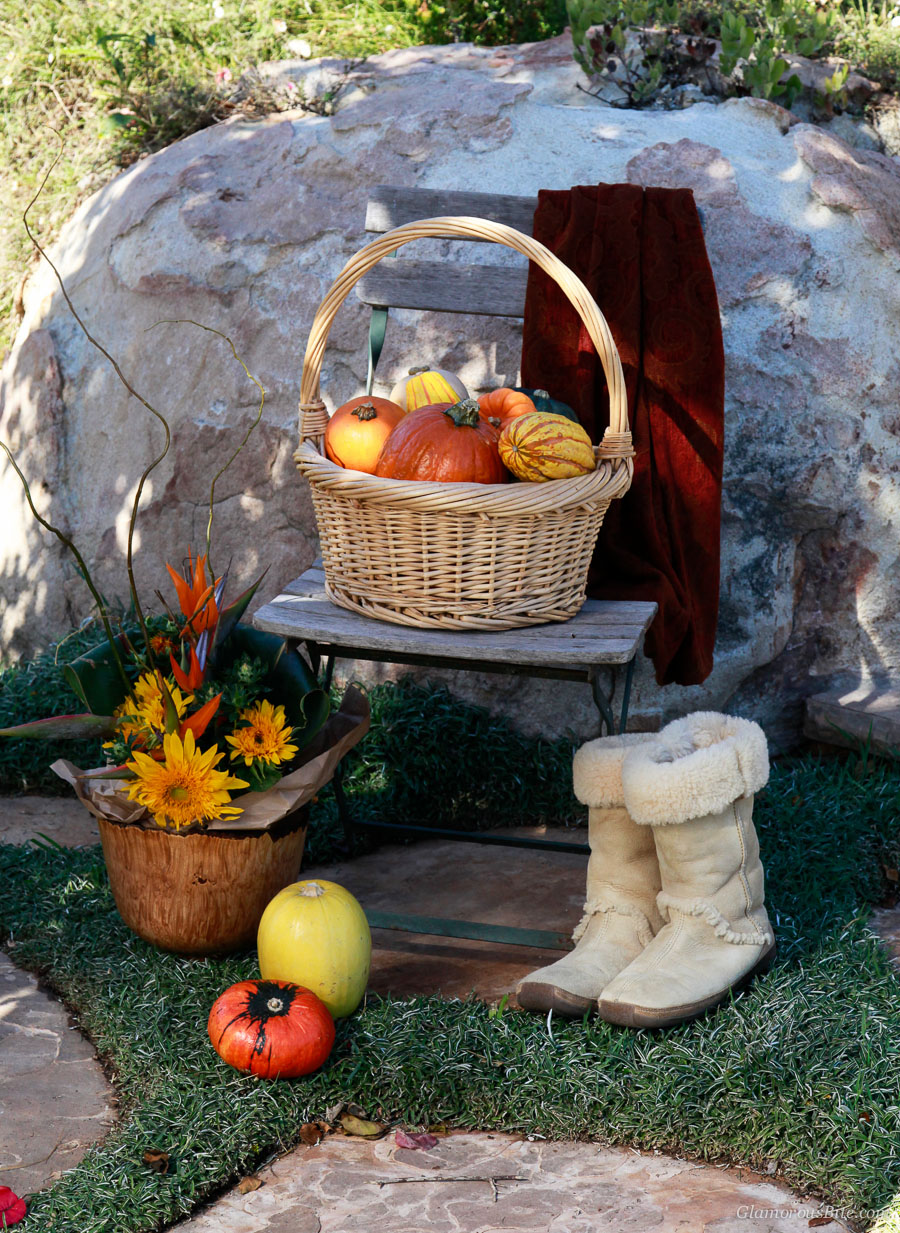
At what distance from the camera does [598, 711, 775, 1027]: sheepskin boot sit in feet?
7.48

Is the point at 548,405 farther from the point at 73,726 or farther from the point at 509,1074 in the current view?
the point at 509,1074

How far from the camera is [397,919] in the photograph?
2.73m

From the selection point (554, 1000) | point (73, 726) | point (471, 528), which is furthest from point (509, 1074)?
point (73, 726)

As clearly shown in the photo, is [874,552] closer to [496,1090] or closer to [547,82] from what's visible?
[547,82]

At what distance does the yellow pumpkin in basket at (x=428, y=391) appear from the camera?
2713 millimetres

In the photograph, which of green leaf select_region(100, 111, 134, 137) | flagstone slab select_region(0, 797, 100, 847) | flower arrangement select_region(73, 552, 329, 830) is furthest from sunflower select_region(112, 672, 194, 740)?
green leaf select_region(100, 111, 134, 137)

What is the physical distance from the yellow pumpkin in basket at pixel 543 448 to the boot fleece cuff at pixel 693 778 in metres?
0.59

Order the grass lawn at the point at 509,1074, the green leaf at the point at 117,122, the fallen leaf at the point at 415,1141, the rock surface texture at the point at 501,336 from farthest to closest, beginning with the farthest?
the green leaf at the point at 117,122
the rock surface texture at the point at 501,336
the fallen leaf at the point at 415,1141
the grass lawn at the point at 509,1074

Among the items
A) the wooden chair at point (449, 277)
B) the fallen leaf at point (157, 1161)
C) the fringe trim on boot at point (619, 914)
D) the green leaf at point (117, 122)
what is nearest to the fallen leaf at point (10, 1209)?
the fallen leaf at point (157, 1161)

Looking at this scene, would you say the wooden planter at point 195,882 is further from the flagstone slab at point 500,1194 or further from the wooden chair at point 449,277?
the wooden chair at point 449,277

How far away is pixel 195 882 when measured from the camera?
2.52 metres

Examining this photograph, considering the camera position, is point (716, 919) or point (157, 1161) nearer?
point (157, 1161)

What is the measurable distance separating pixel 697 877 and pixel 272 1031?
0.87m

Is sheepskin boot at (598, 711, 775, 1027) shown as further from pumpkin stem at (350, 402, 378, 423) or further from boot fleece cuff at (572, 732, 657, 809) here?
pumpkin stem at (350, 402, 378, 423)
